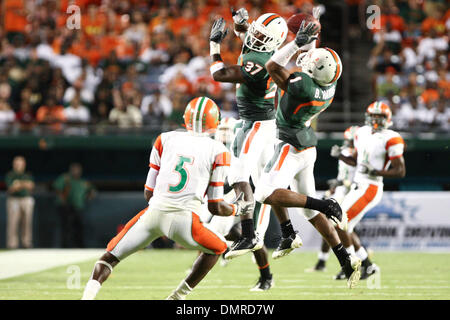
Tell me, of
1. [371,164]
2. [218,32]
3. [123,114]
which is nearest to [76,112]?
[123,114]

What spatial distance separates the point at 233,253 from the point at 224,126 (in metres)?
3.39

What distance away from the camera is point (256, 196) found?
802 centimetres

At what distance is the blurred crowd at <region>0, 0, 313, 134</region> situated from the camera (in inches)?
623

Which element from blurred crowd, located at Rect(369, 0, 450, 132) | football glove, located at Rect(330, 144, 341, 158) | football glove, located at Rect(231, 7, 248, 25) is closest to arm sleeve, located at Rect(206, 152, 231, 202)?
football glove, located at Rect(231, 7, 248, 25)

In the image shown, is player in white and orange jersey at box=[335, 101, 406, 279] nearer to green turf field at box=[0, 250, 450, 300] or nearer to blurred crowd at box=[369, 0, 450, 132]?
green turf field at box=[0, 250, 450, 300]

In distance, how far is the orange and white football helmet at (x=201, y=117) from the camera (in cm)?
686

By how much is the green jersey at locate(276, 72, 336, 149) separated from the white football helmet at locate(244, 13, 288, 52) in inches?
21.3

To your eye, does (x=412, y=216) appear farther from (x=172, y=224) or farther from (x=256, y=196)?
(x=172, y=224)

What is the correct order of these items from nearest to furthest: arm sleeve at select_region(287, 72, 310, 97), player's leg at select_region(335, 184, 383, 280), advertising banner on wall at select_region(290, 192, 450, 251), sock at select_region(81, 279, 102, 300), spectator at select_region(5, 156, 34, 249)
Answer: sock at select_region(81, 279, 102, 300) → arm sleeve at select_region(287, 72, 310, 97) → player's leg at select_region(335, 184, 383, 280) → advertising banner on wall at select_region(290, 192, 450, 251) → spectator at select_region(5, 156, 34, 249)

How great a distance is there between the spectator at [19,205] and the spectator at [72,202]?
1.90ft

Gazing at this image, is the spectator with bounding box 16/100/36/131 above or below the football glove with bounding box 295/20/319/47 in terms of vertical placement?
below

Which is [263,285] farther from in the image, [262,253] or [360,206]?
[360,206]

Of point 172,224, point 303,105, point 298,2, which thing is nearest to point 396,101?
point 298,2

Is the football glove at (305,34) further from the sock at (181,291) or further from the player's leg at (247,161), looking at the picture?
the sock at (181,291)
